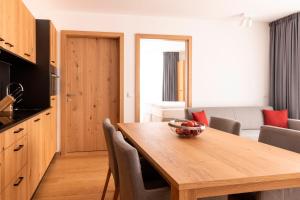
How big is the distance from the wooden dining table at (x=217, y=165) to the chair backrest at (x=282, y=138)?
0.23 meters

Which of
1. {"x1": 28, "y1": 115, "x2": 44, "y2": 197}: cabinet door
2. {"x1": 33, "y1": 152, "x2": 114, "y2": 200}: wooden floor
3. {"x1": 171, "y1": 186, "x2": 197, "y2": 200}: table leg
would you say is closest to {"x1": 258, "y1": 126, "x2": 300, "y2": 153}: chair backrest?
{"x1": 171, "y1": 186, "x2": 197, "y2": 200}: table leg

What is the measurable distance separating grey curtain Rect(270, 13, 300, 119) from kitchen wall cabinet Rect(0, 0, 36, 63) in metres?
4.09

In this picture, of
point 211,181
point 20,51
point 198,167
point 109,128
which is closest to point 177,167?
point 198,167

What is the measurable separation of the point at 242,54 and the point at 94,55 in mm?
2747

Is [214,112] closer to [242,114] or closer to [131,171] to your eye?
[242,114]

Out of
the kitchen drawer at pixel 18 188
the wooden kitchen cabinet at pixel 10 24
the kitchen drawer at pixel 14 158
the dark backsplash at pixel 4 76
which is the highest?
the wooden kitchen cabinet at pixel 10 24

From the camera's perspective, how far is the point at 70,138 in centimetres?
464

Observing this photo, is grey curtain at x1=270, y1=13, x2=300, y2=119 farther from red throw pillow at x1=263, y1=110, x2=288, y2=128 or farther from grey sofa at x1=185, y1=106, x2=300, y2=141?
grey sofa at x1=185, y1=106, x2=300, y2=141

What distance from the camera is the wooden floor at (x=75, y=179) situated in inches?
114

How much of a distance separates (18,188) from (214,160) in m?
1.53

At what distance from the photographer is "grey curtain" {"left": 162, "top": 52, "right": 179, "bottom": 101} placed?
926cm

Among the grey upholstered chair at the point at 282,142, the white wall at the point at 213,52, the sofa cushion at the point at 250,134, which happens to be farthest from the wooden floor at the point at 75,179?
the sofa cushion at the point at 250,134

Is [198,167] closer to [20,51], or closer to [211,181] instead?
[211,181]

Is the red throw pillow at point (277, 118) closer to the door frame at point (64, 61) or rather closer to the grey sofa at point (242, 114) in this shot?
the grey sofa at point (242, 114)
